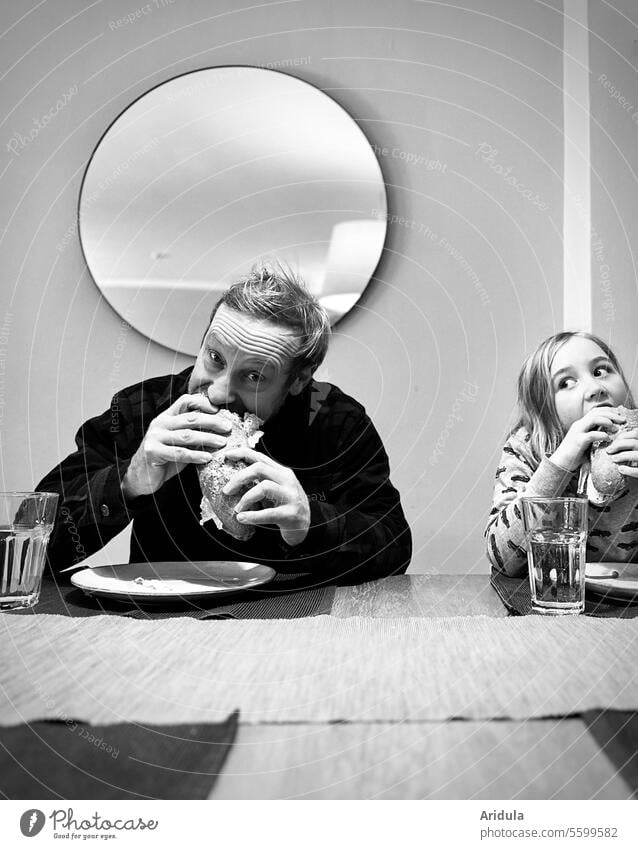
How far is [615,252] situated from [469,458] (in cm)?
35

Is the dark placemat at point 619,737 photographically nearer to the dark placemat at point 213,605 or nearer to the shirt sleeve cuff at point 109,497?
the dark placemat at point 213,605

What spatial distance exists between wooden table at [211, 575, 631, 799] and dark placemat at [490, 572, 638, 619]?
0.56 ft

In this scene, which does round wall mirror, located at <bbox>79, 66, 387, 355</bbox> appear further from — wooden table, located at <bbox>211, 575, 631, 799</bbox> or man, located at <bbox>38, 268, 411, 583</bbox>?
wooden table, located at <bbox>211, 575, 631, 799</bbox>

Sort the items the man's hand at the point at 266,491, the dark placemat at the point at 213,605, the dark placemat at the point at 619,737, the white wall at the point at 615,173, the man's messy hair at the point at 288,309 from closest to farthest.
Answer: the dark placemat at the point at 619,737
the dark placemat at the point at 213,605
the man's hand at the point at 266,491
the man's messy hair at the point at 288,309
the white wall at the point at 615,173

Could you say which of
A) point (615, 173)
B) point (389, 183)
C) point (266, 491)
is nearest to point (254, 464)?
point (266, 491)

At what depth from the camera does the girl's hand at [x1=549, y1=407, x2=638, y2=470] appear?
694mm

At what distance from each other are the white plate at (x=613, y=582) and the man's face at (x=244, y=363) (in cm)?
36

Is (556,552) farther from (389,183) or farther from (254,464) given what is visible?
(389,183)

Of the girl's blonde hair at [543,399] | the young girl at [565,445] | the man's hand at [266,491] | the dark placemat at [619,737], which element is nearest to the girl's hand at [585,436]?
the young girl at [565,445]

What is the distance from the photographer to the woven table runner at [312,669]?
1.04 ft

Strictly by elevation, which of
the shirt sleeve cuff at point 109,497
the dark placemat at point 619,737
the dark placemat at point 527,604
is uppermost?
the shirt sleeve cuff at point 109,497

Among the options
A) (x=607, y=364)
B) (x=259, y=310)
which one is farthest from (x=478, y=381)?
(x=259, y=310)

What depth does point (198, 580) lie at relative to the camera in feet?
1.84

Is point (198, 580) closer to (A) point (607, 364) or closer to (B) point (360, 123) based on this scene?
(A) point (607, 364)
